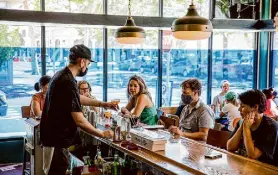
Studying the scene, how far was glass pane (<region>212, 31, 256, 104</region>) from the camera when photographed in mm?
8570

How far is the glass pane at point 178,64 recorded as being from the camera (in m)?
8.11

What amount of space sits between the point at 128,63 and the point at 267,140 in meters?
5.13

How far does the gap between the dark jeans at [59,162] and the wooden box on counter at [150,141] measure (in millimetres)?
640

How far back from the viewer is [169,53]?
321 inches

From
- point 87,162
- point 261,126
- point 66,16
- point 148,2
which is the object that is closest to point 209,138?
point 261,126

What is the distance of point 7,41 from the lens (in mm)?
6867

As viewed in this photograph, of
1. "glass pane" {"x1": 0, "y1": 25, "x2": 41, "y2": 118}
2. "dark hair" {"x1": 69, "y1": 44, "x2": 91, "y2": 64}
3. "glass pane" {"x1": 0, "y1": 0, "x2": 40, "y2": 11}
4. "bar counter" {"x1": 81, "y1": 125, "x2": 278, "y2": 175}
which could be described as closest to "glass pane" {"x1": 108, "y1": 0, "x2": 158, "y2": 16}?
"glass pane" {"x1": 0, "y1": 0, "x2": 40, "y2": 11}

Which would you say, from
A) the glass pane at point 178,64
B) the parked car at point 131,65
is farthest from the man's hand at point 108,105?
the glass pane at point 178,64

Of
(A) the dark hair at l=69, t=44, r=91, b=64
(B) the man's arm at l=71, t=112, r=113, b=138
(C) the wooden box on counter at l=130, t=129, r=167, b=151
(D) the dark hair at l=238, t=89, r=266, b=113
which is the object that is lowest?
(C) the wooden box on counter at l=130, t=129, r=167, b=151

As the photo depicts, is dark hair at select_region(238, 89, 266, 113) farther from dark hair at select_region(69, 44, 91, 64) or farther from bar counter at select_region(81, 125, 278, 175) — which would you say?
dark hair at select_region(69, 44, 91, 64)

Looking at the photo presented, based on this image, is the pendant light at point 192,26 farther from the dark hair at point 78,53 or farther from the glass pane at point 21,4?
the glass pane at point 21,4

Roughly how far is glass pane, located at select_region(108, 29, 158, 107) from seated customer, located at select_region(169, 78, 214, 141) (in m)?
3.53

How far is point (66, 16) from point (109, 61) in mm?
1321

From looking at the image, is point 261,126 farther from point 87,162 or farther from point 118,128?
point 87,162
